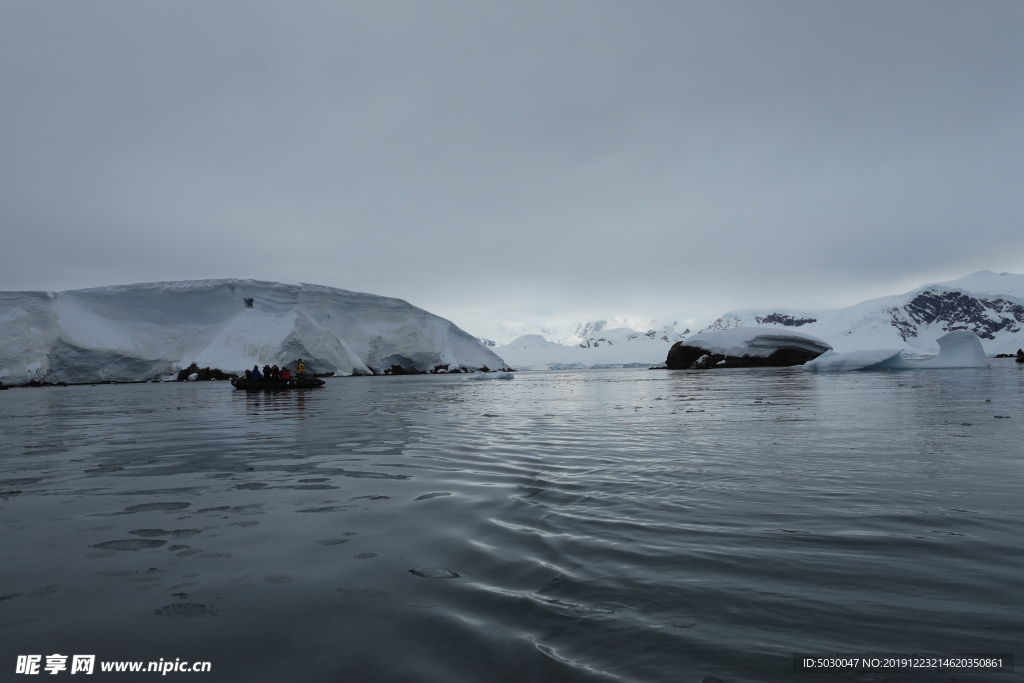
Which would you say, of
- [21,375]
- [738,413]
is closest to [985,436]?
[738,413]

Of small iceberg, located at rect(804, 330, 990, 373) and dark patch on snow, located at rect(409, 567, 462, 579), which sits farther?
small iceberg, located at rect(804, 330, 990, 373)

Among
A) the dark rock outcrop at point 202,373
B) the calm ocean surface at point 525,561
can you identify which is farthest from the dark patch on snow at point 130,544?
the dark rock outcrop at point 202,373

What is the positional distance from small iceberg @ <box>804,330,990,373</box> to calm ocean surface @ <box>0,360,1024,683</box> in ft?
113

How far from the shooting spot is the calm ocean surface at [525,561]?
6.61 ft

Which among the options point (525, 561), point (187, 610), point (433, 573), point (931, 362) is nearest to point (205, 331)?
point (187, 610)

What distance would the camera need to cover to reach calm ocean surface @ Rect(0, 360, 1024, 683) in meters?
2.01

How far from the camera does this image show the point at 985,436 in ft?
22.5

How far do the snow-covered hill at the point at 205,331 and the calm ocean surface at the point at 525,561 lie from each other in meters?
52.8

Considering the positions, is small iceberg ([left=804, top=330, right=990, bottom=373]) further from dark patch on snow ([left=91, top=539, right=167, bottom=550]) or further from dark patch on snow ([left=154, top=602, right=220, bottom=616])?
dark patch on snow ([left=154, top=602, right=220, bottom=616])

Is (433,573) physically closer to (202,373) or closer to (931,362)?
(931,362)

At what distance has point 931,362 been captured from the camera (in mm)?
38750

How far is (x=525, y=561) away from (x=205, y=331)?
214 feet

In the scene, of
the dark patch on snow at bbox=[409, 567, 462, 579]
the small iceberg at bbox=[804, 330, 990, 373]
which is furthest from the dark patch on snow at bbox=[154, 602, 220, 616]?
the small iceberg at bbox=[804, 330, 990, 373]

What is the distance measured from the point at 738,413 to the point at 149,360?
6038cm
